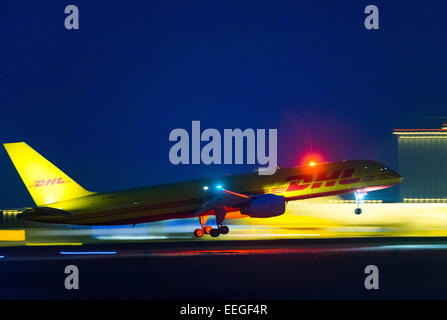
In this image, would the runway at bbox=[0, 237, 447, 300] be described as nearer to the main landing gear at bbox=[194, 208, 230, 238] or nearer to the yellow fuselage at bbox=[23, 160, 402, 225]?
the yellow fuselage at bbox=[23, 160, 402, 225]

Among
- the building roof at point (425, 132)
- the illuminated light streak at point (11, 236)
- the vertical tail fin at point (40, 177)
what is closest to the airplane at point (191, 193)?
the vertical tail fin at point (40, 177)

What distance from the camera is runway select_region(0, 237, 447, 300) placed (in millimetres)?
21656

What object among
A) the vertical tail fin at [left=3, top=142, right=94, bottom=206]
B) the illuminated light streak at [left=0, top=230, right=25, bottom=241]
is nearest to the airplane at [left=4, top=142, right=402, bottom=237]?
the vertical tail fin at [left=3, top=142, right=94, bottom=206]

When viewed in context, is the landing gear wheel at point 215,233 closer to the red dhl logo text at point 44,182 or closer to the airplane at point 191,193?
the airplane at point 191,193

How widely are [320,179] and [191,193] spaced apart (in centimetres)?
908

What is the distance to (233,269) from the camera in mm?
→ 26391

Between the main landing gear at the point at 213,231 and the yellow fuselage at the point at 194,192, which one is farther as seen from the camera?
the main landing gear at the point at 213,231

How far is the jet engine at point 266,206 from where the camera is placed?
41656mm

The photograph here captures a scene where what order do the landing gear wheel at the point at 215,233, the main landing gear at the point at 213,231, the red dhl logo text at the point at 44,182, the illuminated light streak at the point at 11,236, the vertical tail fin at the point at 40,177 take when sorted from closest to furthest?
1. the vertical tail fin at the point at 40,177
2. the red dhl logo text at the point at 44,182
3. the landing gear wheel at the point at 215,233
4. the main landing gear at the point at 213,231
5. the illuminated light streak at the point at 11,236

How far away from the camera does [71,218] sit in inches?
1534

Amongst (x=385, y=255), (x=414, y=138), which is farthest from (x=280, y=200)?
(x=414, y=138)

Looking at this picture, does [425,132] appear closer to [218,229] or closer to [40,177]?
[218,229]

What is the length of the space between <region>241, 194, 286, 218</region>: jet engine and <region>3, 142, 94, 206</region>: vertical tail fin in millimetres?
10896
